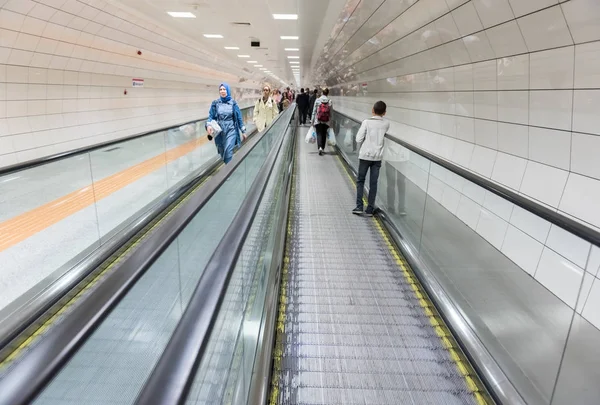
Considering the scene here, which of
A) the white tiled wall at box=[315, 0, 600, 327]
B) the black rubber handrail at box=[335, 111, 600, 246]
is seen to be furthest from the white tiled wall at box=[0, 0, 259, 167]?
the black rubber handrail at box=[335, 111, 600, 246]

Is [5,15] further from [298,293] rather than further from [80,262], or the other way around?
[298,293]

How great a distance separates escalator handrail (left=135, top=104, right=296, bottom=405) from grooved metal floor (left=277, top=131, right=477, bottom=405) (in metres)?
1.30

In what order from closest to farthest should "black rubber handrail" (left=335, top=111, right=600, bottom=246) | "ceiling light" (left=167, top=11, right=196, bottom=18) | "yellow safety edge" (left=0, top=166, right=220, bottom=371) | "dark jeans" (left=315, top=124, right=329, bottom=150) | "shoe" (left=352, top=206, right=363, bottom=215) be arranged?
"black rubber handrail" (left=335, top=111, right=600, bottom=246)
"yellow safety edge" (left=0, top=166, right=220, bottom=371)
"shoe" (left=352, top=206, right=363, bottom=215)
"ceiling light" (left=167, top=11, right=196, bottom=18)
"dark jeans" (left=315, top=124, right=329, bottom=150)

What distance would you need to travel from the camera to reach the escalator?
942 millimetres

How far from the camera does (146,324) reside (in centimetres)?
156

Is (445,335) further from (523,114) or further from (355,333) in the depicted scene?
(523,114)

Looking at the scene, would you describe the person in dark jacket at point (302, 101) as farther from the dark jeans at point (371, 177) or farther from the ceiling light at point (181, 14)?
the dark jeans at point (371, 177)

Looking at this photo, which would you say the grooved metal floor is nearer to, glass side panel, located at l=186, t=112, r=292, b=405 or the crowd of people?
glass side panel, located at l=186, t=112, r=292, b=405

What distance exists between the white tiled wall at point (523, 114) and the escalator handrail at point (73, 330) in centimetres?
192

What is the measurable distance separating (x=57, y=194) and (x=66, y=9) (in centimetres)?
336

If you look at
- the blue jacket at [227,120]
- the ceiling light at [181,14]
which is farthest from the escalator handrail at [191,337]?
the ceiling light at [181,14]

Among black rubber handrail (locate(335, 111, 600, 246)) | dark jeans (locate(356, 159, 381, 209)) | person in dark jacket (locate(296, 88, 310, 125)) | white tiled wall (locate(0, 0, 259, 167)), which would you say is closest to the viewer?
black rubber handrail (locate(335, 111, 600, 246))

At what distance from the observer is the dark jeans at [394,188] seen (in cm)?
458

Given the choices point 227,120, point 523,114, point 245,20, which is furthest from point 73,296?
point 245,20
